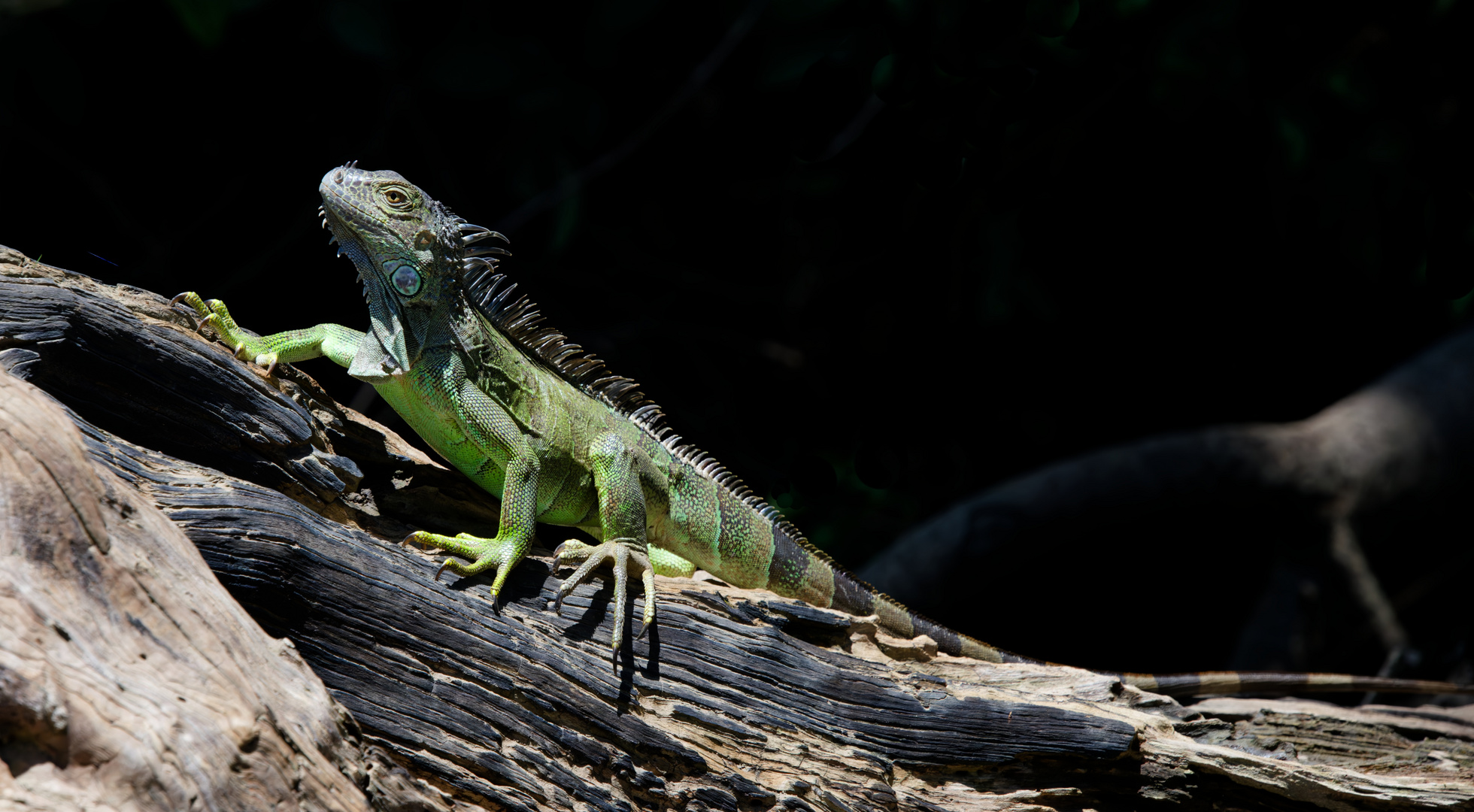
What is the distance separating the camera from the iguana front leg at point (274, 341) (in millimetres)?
2604

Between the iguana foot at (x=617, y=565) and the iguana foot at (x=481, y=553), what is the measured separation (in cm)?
15

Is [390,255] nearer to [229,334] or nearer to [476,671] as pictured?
[229,334]

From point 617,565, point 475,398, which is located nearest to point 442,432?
point 475,398

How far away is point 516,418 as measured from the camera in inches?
110

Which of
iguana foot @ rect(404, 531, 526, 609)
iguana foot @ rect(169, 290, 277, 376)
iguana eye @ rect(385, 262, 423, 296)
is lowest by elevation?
iguana foot @ rect(404, 531, 526, 609)

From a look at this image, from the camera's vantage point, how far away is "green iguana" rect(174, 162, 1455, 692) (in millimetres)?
2682

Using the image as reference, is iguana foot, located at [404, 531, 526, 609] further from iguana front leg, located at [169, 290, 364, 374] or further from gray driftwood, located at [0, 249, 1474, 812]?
iguana front leg, located at [169, 290, 364, 374]

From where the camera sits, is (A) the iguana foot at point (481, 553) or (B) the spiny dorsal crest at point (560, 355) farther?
(B) the spiny dorsal crest at point (560, 355)

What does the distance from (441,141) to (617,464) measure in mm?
2720

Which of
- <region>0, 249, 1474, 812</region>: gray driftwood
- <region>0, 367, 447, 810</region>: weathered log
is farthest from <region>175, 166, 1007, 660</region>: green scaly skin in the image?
<region>0, 367, 447, 810</region>: weathered log

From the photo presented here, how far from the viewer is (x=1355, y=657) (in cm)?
543

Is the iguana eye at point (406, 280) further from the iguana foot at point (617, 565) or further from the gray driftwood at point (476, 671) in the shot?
the iguana foot at point (617, 565)

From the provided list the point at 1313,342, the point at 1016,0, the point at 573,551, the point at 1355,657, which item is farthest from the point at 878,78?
the point at 1355,657

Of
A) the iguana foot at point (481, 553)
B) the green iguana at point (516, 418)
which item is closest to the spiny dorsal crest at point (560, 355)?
the green iguana at point (516, 418)
